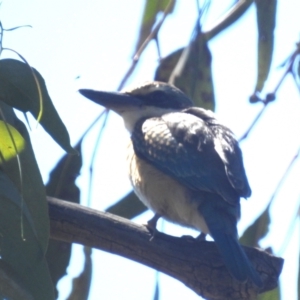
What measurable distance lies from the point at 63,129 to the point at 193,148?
97cm

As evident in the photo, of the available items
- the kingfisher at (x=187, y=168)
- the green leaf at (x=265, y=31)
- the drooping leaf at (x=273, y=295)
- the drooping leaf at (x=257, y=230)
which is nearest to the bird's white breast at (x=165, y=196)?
the kingfisher at (x=187, y=168)

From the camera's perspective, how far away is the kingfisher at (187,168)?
245 cm

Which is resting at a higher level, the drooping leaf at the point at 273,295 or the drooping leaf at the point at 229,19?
the drooping leaf at the point at 229,19

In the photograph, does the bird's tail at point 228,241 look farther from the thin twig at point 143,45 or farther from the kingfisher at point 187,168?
the thin twig at point 143,45

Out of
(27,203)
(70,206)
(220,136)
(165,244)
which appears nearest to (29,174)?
(27,203)

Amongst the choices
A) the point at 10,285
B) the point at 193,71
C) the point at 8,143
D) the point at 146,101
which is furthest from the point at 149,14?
the point at 10,285

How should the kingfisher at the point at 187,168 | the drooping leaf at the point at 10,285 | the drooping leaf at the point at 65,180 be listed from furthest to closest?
the kingfisher at the point at 187,168 → the drooping leaf at the point at 65,180 → the drooping leaf at the point at 10,285

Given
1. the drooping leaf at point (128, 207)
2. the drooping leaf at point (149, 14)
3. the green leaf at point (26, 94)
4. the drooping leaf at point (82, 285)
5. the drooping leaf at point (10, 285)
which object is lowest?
the drooping leaf at point (82, 285)

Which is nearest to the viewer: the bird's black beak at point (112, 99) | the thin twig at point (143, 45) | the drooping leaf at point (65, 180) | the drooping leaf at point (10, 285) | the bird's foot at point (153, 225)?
the drooping leaf at point (10, 285)

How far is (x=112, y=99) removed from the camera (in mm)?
2984

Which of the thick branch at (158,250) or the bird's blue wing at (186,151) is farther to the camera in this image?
the bird's blue wing at (186,151)

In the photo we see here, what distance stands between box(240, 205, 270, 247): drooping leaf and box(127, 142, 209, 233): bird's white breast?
135 millimetres

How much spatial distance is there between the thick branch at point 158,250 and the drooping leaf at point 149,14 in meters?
0.59

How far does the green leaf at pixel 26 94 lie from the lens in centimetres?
171
